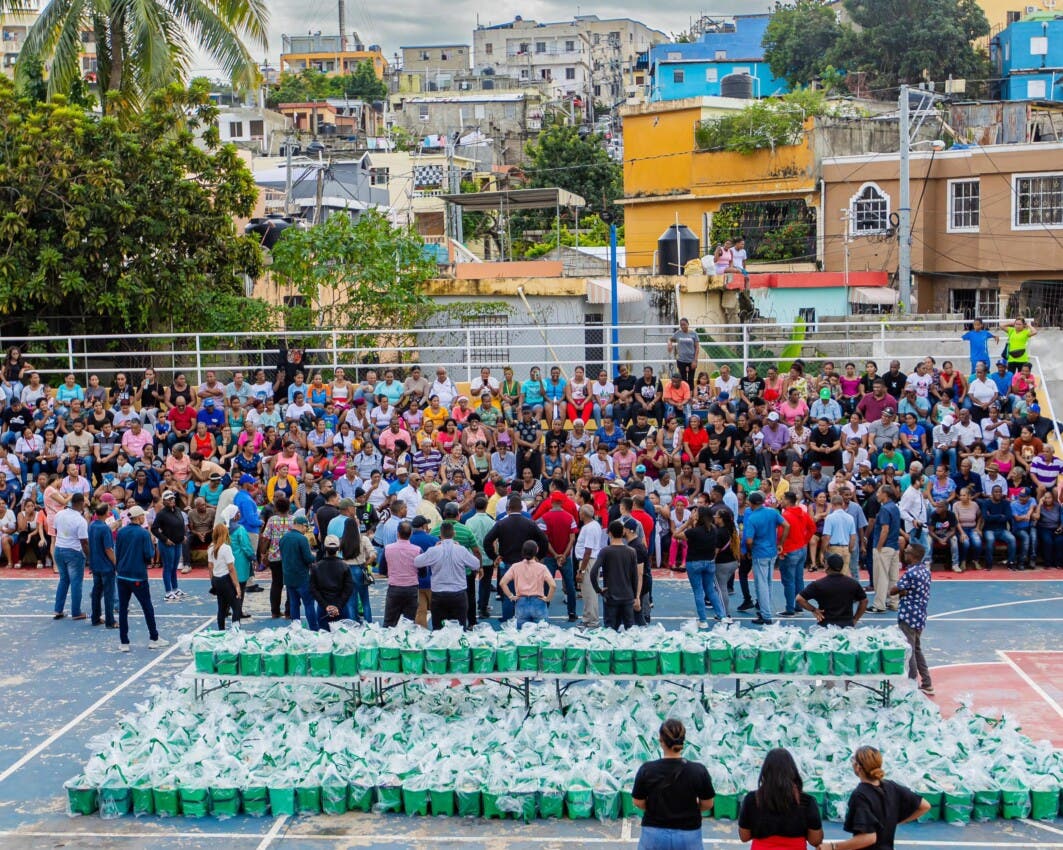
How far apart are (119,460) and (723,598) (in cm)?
993

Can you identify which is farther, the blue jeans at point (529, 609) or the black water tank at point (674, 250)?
the black water tank at point (674, 250)

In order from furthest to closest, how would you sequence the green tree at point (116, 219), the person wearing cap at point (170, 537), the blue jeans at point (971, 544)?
the green tree at point (116, 219)
the blue jeans at point (971, 544)
the person wearing cap at point (170, 537)

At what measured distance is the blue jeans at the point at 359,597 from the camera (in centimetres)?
1628

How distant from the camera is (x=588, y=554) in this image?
16.6 meters

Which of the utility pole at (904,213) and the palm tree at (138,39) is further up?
the palm tree at (138,39)

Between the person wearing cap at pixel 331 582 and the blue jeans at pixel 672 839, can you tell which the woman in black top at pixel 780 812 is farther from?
the person wearing cap at pixel 331 582

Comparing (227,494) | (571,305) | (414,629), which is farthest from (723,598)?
(571,305)

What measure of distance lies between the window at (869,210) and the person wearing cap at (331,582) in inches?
954

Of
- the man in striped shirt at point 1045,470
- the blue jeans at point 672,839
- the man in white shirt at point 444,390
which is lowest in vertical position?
the blue jeans at point 672,839

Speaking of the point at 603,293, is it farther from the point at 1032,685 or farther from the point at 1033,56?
the point at 1033,56

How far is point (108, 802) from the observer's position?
11.7 metres

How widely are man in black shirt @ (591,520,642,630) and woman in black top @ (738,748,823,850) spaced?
6.58m

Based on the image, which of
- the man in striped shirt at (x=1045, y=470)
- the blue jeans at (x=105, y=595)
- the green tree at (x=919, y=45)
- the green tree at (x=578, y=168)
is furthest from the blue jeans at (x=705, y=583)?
the green tree at (x=919, y=45)

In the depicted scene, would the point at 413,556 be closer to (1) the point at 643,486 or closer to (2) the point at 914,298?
(1) the point at 643,486
